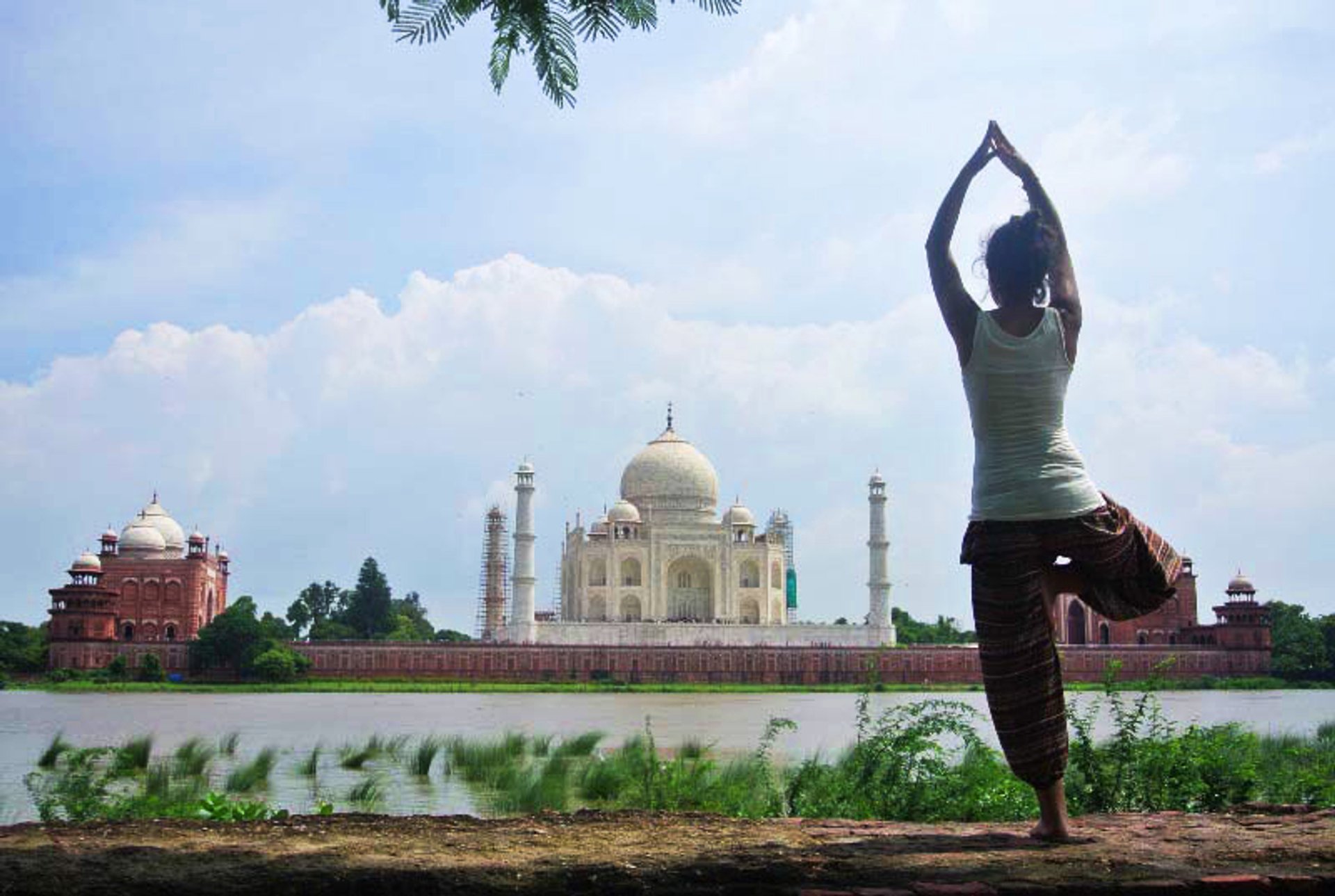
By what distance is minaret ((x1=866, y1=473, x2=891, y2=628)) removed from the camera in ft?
167

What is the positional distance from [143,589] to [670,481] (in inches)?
800

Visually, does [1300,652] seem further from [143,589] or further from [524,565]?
[143,589]

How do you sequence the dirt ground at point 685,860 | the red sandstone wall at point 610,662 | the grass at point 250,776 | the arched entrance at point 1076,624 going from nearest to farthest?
the dirt ground at point 685,860 < the grass at point 250,776 < the red sandstone wall at point 610,662 < the arched entrance at point 1076,624

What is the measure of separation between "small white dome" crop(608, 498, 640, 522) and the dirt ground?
159ft

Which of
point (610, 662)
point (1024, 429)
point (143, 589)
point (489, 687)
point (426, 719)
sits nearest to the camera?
point (1024, 429)

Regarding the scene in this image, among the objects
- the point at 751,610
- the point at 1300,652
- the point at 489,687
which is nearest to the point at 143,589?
the point at 489,687

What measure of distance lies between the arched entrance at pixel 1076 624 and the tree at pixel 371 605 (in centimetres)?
2812

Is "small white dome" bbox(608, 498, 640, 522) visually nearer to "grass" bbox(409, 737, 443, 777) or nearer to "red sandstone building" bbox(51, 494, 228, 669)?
"red sandstone building" bbox(51, 494, 228, 669)

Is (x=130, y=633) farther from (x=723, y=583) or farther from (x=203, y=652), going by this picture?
(x=723, y=583)

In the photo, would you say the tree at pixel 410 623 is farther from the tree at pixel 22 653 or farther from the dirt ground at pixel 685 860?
the dirt ground at pixel 685 860

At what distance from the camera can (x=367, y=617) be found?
5941 cm

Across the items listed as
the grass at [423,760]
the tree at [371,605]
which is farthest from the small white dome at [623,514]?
the grass at [423,760]

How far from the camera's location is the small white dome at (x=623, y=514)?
53.0 m

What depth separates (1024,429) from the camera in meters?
4.16
